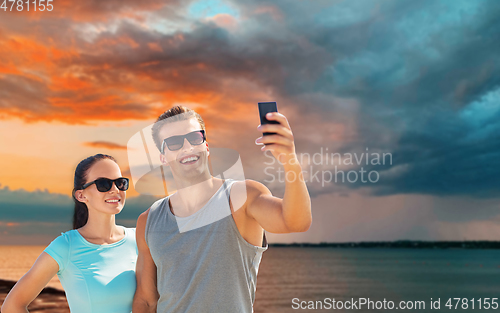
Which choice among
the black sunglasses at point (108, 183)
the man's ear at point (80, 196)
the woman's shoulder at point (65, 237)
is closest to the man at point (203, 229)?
the black sunglasses at point (108, 183)

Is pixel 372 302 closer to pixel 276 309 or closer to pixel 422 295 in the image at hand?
pixel 422 295

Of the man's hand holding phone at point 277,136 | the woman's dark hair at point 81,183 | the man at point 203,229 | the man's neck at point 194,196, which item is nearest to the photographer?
the man's hand holding phone at point 277,136

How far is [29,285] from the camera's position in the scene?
10.6ft

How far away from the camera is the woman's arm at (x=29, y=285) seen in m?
3.22

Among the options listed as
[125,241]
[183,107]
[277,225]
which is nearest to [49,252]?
[125,241]

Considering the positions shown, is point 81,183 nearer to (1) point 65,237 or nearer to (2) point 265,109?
(1) point 65,237

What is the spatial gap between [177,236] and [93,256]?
109 cm

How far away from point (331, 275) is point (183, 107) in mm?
63890

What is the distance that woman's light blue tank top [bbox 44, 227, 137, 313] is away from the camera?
322 cm

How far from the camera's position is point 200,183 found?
3.01 m

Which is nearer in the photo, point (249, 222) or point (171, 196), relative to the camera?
point (249, 222)

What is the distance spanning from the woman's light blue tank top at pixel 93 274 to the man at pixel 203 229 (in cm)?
22

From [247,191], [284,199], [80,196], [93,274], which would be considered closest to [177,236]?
[247,191]

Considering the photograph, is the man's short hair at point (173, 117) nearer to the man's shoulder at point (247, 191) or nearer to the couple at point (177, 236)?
the couple at point (177, 236)
